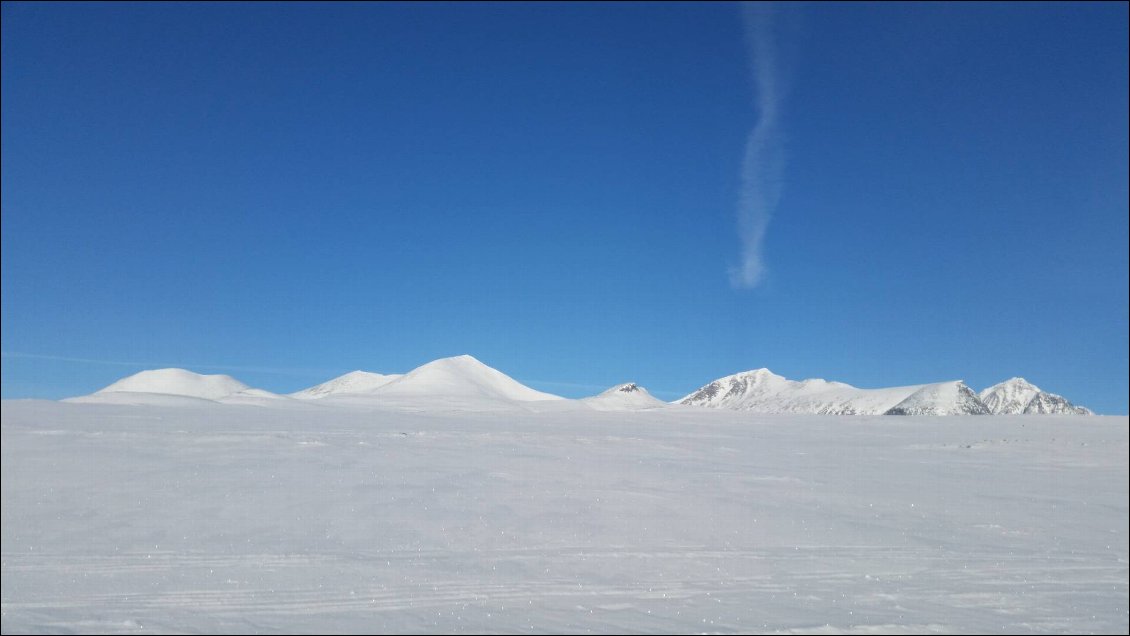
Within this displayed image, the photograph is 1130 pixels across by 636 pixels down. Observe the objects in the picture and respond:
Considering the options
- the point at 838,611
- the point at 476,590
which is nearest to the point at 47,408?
the point at 476,590

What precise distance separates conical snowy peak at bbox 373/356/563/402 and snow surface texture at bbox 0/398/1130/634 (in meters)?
91.3

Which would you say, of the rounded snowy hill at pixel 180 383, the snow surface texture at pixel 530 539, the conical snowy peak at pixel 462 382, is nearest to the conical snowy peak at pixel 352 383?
the conical snowy peak at pixel 462 382

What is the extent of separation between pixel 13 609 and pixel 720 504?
1019cm

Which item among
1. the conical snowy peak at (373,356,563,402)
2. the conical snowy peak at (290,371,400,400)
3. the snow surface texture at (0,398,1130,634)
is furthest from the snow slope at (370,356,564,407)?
the snow surface texture at (0,398,1130,634)

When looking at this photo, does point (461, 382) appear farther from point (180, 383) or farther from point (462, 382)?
point (180, 383)

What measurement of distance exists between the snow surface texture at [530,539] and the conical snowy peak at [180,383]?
5289 inches

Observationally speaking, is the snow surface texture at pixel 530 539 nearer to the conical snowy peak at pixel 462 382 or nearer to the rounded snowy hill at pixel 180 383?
the conical snowy peak at pixel 462 382

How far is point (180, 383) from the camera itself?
142 meters

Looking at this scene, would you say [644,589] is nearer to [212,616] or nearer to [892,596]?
[892,596]

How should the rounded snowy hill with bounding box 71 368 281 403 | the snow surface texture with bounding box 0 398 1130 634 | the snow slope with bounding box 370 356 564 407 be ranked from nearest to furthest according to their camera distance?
the snow surface texture with bounding box 0 398 1130 634 < the snow slope with bounding box 370 356 564 407 < the rounded snowy hill with bounding box 71 368 281 403

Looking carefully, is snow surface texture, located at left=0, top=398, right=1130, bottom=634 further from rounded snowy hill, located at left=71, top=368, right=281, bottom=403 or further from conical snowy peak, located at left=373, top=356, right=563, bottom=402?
rounded snowy hill, located at left=71, top=368, right=281, bottom=403

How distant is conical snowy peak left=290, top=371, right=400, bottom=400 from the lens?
139438mm

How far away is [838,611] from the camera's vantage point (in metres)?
6.98

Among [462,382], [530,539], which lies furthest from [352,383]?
[530,539]
